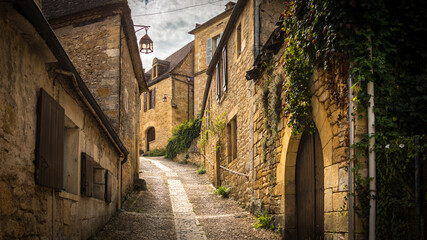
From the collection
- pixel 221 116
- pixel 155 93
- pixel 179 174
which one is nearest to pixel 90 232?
pixel 221 116

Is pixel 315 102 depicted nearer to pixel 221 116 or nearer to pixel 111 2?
pixel 111 2

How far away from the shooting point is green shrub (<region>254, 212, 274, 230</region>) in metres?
7.05

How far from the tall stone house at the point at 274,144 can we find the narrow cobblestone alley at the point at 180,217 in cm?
54

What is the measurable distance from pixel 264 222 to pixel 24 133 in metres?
4.94

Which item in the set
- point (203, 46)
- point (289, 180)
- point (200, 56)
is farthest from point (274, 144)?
point (200, 56)

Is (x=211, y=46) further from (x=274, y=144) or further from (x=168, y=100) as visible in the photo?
(x=274, y=144)

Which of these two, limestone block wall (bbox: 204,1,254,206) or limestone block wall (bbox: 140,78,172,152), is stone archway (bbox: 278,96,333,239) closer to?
limestone block wall (bbox: 204,1,254,206)

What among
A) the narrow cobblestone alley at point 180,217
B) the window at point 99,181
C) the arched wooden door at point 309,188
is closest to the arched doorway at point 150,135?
the narrow cobblestone alley at point 180,217

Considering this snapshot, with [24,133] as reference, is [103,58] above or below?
above

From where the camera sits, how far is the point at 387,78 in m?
3.86

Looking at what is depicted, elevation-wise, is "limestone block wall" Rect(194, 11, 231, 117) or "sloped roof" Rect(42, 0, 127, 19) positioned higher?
"limestone block wall" Rect(194, 11, 231, 117)

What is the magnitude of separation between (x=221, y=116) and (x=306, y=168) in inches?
276

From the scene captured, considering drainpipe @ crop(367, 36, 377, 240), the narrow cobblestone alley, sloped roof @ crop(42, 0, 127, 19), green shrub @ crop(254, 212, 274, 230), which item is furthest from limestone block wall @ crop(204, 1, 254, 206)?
drainpipe @ crop(367, 36, 377, 240)

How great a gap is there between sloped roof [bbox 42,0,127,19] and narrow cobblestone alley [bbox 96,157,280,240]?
517 centimetres
